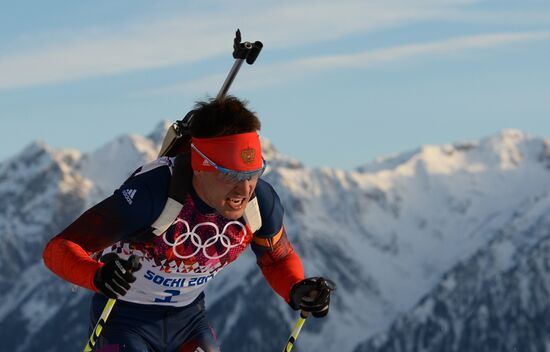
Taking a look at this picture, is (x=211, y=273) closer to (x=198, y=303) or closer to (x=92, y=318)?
(x=198, y=303)

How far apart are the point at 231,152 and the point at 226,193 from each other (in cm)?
39

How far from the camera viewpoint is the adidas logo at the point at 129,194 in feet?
33.1

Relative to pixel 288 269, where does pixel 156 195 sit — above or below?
above

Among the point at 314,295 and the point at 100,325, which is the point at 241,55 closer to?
the point at 314,295

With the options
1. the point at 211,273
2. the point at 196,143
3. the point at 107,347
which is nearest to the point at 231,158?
the point at 196,143

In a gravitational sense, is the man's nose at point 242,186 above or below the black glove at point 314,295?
above

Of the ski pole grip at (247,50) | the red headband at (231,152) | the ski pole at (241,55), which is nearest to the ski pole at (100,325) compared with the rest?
the red headband at (231,152)

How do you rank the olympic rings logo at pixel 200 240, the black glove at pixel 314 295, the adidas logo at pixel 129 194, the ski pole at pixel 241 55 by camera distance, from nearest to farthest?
the adidas logo at pixel 129 194, the olympic rings logo at pixel 200 240, the black glove at pixel 314 295, the ski pole at pixel 241 55

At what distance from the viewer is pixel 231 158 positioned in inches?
403

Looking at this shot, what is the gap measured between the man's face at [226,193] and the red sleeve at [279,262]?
1041 millimetres

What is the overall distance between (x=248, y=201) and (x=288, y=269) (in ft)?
3.46

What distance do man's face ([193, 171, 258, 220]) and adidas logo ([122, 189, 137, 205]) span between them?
27.7 inches

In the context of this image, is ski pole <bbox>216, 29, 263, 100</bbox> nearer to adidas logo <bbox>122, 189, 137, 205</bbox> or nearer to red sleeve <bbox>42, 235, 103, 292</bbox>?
adidas logo <bbox>122, 189, 137, 205</bbox>

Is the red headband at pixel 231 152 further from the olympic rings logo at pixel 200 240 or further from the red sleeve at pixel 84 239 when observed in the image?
the red sleeve at pixel 84 239
